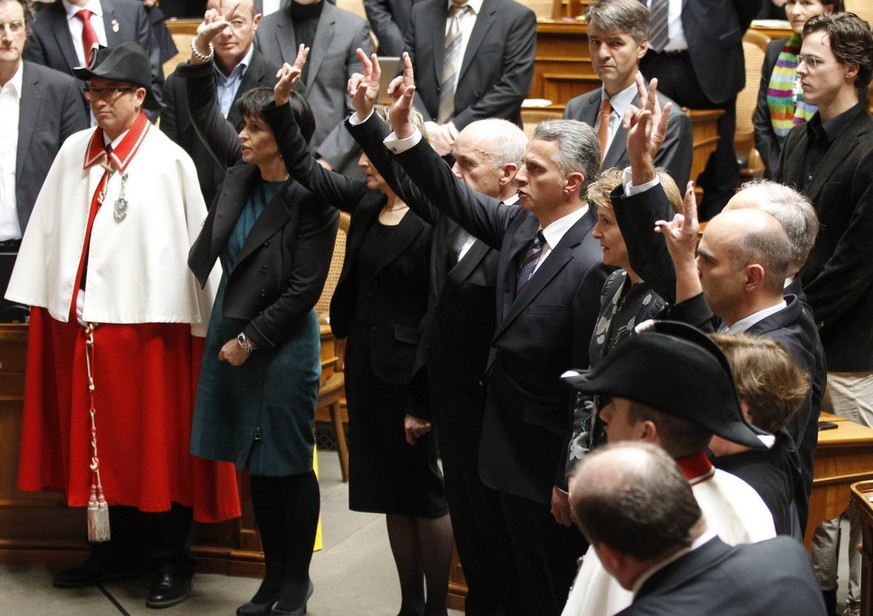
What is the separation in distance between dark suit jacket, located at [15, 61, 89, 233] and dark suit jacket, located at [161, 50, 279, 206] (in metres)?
0.38

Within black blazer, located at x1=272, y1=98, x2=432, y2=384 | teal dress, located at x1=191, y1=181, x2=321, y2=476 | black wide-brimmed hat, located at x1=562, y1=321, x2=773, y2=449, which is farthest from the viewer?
teal dress, located at x1=191, y1=181, x2=321, y2=476

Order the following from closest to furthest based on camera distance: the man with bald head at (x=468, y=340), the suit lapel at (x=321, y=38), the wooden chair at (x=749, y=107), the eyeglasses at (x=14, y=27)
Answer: the man with bald head at (x=468, y=340), the eyeglasses at (x=14, y=27), the suit lapel at (x=321, y=38), the wooden chair at (x=749, y=107)

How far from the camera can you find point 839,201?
4020mm

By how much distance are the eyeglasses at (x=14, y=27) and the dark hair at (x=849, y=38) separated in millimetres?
3161

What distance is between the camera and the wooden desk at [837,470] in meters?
3.67

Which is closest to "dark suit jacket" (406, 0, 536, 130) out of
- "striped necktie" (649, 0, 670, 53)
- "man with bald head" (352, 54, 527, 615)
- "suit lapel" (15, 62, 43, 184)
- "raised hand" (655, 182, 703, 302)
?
"striped necktie" (649, 0, 670, 53)

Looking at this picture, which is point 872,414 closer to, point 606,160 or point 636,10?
point 606,160

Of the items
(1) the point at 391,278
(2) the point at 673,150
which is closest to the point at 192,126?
(1) the point at 391,278

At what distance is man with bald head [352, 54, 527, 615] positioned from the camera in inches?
139

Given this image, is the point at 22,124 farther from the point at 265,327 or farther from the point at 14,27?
the point at 265,327

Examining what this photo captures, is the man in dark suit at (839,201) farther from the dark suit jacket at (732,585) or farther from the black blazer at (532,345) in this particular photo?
the dark suit jacket at (732,585)

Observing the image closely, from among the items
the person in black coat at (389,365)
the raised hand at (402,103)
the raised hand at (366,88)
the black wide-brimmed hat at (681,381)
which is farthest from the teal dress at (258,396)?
the black wide-brimmed hat at (681,381)

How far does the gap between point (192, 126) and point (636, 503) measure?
154 inches

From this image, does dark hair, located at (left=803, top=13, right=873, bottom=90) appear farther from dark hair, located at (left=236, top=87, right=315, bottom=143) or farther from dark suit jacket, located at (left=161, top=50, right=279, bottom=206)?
dark suit jacket, located at (left=161, top=50, right=279, bottom=206)
